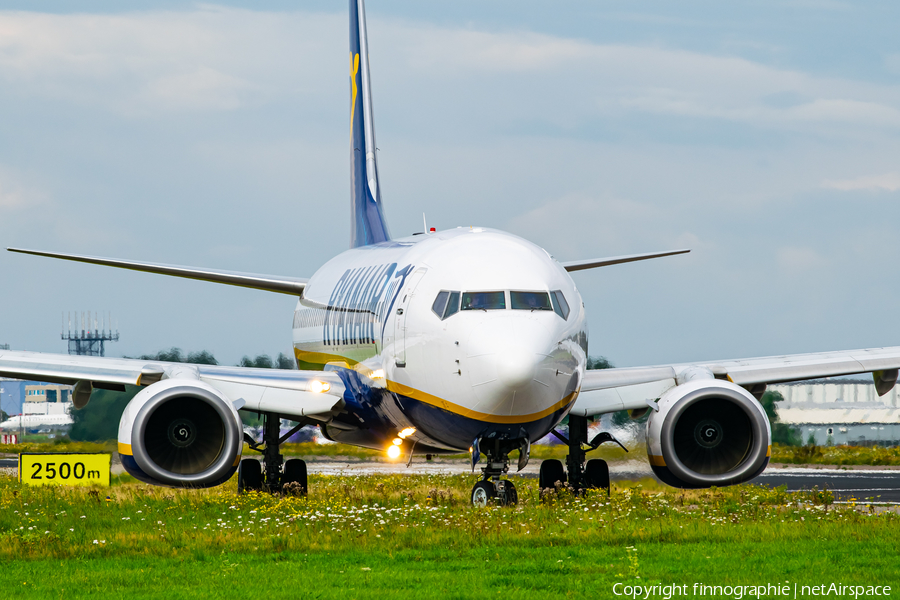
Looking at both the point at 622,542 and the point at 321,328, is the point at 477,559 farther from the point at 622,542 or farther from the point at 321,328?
the point at 321,328

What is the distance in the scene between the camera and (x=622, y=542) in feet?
43.6

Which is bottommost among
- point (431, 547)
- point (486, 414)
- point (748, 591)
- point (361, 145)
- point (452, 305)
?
point (748, 591)

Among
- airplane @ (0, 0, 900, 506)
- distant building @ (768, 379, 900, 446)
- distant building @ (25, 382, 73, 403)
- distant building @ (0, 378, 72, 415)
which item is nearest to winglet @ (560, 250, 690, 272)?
airplane @ (0, 0, 900, 506)

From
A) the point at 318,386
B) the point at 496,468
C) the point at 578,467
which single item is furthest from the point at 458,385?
the point at 578,467

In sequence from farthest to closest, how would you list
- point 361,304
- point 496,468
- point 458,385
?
point 361,304 → point 496,468 → point 458,385

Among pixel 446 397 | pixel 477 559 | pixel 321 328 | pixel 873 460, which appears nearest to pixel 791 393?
pixel 873 460

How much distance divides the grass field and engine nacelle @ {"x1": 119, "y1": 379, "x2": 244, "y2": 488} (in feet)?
2.10

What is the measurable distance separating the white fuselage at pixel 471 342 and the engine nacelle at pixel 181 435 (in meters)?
2.37

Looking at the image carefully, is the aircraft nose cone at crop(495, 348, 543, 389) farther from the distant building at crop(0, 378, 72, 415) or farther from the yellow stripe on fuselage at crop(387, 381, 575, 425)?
the distant building at crop(0, 378, 72, 415)

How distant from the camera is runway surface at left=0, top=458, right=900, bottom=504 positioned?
23.8 metres

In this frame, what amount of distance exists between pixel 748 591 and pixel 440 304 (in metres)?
6.56

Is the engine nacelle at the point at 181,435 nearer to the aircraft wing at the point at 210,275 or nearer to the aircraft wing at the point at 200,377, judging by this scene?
the aircraft wing at the point at 200,377

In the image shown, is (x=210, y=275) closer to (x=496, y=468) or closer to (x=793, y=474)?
(x=496, y=468)

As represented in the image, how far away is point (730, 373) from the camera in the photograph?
18922 mm
